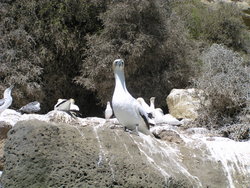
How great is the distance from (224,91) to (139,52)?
3.31 metres

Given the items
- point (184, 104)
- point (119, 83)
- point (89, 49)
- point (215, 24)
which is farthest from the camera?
point (215, 24)

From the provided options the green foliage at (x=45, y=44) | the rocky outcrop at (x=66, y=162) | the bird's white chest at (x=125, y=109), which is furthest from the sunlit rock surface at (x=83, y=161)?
the green foliage at (x=45, y=44)

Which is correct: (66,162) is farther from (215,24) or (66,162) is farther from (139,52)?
(215,24)

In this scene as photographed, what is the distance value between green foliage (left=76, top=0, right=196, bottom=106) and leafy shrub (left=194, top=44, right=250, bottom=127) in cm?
266

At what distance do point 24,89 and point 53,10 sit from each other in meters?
2.50

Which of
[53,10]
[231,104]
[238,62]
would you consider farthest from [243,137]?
[53,10]

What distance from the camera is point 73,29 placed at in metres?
13.3

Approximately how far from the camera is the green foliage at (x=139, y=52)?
12547 millimetres

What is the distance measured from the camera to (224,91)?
9.83m

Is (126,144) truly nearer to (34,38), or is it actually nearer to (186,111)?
(186,111)

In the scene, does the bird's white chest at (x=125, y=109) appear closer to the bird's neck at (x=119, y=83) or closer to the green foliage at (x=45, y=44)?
the bird's neck at (x=119, y=83)

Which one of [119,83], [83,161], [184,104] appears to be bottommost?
[184,104]

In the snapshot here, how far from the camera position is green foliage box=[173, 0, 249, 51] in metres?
18.6

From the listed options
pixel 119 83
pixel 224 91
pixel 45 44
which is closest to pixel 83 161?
pixel 119 83
